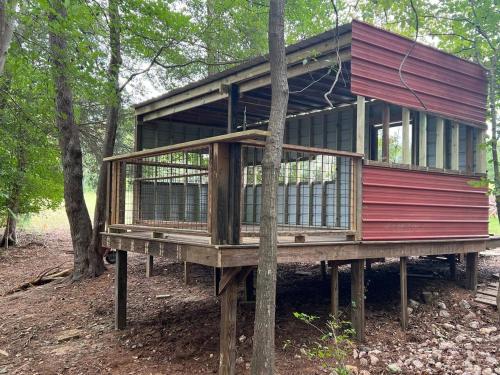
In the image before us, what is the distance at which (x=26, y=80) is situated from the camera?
822cm

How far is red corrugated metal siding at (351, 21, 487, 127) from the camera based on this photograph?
5483mm

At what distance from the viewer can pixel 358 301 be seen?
227 inches

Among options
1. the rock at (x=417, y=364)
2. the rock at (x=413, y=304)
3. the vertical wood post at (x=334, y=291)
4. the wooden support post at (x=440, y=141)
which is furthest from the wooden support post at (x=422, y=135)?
the rock at (x=417, y=364)

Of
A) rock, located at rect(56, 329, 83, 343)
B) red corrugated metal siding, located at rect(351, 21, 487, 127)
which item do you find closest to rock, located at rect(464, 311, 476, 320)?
red corrugated metal siding, located at rect(351, 21, 487, 127)

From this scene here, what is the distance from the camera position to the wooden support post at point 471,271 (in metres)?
7.40

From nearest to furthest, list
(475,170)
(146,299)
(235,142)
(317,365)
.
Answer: (235,142) < (317,365) < (475,170) < (146,299)

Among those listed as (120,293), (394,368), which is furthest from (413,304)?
(120,293)

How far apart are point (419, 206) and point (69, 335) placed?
557cm

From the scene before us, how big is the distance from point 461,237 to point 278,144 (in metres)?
4.36

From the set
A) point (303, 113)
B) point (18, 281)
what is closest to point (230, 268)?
point (303, 113)

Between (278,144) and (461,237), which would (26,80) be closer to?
(278,144)

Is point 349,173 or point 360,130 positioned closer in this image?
point 360,130

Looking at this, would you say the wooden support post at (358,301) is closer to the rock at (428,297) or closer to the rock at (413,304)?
the rock at (413,304)

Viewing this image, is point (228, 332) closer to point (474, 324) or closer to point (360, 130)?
point (360, 130)
